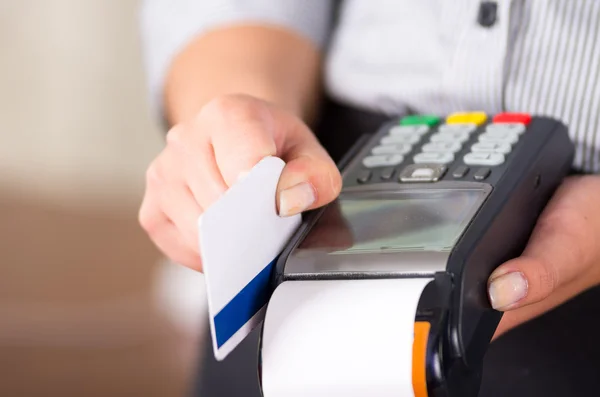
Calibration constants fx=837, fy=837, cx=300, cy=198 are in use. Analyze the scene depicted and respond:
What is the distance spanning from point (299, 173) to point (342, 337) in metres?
0.08

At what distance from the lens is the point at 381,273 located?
303 mm

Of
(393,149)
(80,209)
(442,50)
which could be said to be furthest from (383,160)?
(80,209)

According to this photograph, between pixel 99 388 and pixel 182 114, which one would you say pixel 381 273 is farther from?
pixel 99 388

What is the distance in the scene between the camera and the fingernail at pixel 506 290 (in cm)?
32

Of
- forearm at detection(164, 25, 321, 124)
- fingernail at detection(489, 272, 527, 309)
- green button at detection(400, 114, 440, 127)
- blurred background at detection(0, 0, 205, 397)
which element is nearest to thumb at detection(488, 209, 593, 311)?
fingernail at detection(489, 272, 527, 309)

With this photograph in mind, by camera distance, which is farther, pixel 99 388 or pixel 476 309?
pixel 99 388

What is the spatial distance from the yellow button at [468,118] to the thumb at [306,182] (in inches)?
4.0

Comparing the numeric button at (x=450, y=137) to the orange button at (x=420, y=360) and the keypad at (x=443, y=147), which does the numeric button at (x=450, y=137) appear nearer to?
the keypad at (x=443, y=147)

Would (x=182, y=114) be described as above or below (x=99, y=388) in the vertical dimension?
above

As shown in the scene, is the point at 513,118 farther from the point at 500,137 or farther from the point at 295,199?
the point at 295,199

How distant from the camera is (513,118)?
43cm

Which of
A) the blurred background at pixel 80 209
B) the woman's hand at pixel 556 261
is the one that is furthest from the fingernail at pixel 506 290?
the blurred background at pixel 80 209

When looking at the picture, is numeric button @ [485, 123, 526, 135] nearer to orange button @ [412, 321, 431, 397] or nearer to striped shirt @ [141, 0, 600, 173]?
striped shirt @ [141, 0, 600, 173]

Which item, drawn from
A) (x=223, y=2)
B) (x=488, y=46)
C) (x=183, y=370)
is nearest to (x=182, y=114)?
(x=223, y=2)
